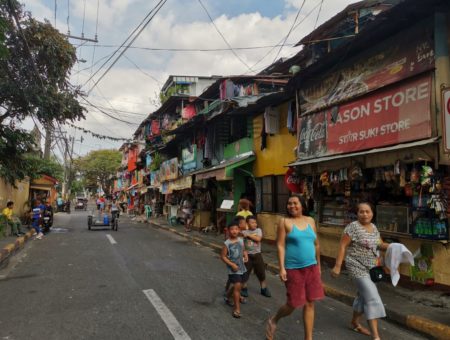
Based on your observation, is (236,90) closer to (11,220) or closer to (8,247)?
(8,247)

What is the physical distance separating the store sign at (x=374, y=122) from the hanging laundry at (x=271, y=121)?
264cm

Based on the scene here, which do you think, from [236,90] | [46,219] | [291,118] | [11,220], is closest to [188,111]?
[236,90]

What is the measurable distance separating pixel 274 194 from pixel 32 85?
10208mm

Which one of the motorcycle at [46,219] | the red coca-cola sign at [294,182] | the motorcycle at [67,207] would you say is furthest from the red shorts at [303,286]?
the motorcycle at [67,207]

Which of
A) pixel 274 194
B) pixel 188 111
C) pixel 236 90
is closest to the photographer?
pixel 274 194

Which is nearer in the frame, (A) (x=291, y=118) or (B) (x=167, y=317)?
(B) (x=167, y=317)

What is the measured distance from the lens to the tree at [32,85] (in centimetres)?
1466

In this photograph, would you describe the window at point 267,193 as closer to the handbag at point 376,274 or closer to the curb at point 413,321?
the curb at point 413,321

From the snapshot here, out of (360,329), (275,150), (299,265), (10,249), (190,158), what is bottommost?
(360,329)

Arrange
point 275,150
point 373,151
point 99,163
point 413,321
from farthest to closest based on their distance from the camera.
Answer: point 99,163
point 275,150
point 373,151
point 413,321

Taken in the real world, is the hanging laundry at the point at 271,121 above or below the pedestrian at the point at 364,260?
above

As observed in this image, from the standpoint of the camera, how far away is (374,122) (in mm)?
7961

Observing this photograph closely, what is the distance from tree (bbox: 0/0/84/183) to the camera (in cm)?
1466

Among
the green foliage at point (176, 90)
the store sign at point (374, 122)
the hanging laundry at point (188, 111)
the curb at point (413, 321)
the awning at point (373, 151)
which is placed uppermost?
the green foliage at point (176, 90)
